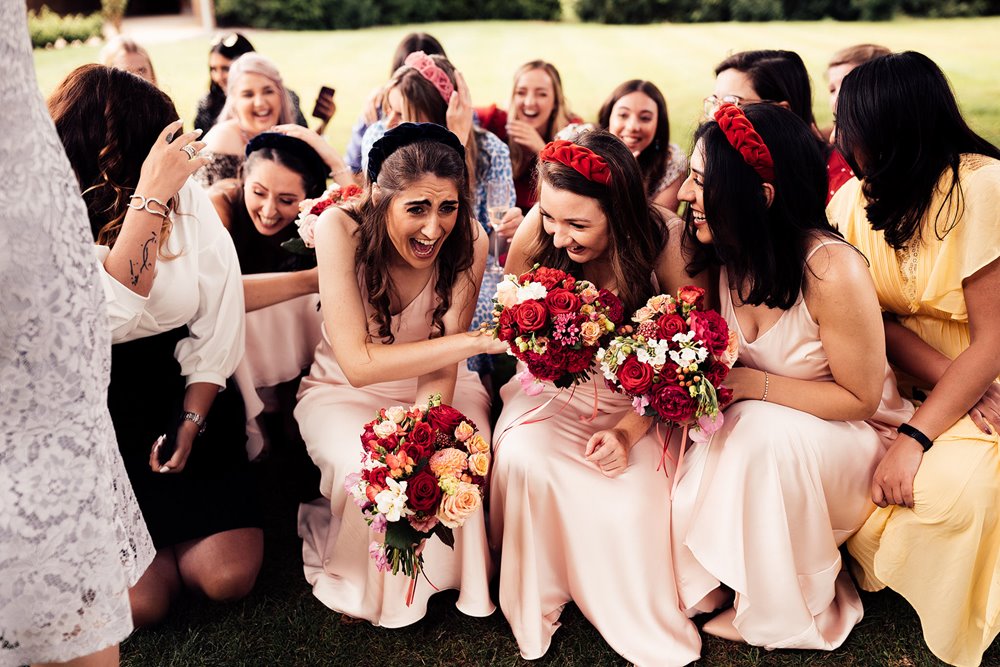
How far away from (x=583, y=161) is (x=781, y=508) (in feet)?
5.00

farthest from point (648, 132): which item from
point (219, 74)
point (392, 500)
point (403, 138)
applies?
point (219, 74)

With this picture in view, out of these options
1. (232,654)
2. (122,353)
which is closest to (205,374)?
(122,353)

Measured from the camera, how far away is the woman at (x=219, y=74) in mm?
6816

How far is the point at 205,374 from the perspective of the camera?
353 cm

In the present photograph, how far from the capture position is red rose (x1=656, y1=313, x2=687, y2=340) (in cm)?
295

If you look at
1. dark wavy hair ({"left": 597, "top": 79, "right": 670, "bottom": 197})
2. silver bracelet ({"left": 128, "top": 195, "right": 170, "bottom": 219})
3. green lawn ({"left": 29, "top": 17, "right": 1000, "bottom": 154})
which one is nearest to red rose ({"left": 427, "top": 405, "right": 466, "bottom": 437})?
silver bracelet ({"left": 128, "top": 195, "right": 170, "bottom": 219})

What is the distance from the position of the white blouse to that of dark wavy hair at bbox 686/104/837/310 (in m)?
2.03

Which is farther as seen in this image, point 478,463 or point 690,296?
point 690,296

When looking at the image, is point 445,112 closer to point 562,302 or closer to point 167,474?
point 562,302

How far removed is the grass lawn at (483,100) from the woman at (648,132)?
1611 millimetres

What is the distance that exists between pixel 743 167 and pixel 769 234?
0.93 feet

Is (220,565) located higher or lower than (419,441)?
lower

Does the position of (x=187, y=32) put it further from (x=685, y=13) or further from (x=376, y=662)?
(x=376, y=662)

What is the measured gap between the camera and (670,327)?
2.95 metres
